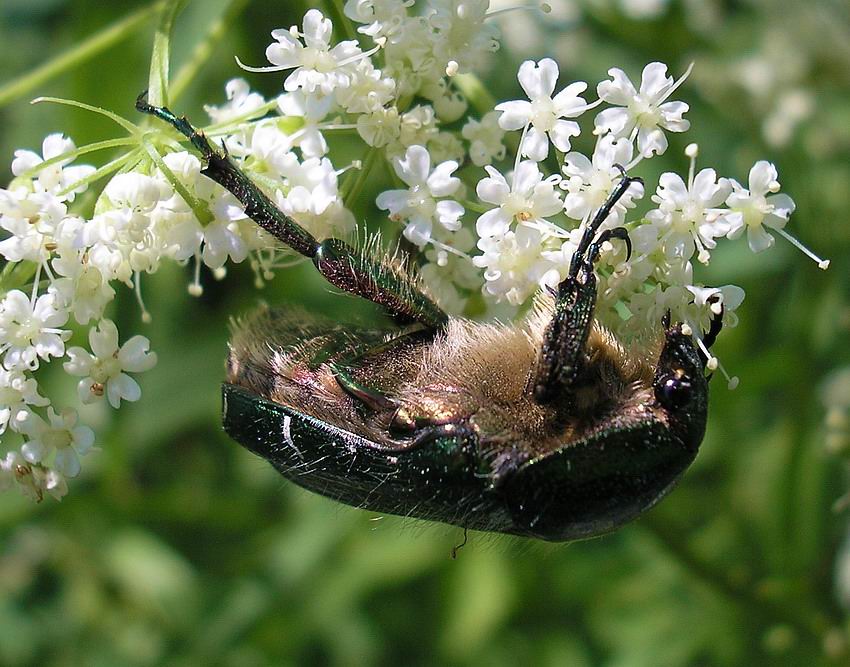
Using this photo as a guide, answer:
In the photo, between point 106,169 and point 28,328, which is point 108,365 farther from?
point 106,169

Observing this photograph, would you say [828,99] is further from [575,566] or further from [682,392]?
[682,392]

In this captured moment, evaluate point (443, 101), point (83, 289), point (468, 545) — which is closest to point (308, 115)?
point (443, 101)

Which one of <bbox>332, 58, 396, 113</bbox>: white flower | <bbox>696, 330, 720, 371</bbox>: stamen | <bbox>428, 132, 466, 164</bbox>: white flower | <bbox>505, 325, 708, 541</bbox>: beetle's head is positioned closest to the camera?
<bbox>505, 325, 708, 541</bbox>: beetle's head

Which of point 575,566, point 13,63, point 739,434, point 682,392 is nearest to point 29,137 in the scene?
point 13,63

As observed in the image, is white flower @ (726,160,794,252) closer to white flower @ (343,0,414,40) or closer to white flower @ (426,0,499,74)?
white flower @ (426,0,499,74)

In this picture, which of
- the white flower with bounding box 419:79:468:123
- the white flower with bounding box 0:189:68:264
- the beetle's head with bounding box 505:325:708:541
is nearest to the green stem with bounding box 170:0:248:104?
the white flower with bounding box 0:189:68:264
